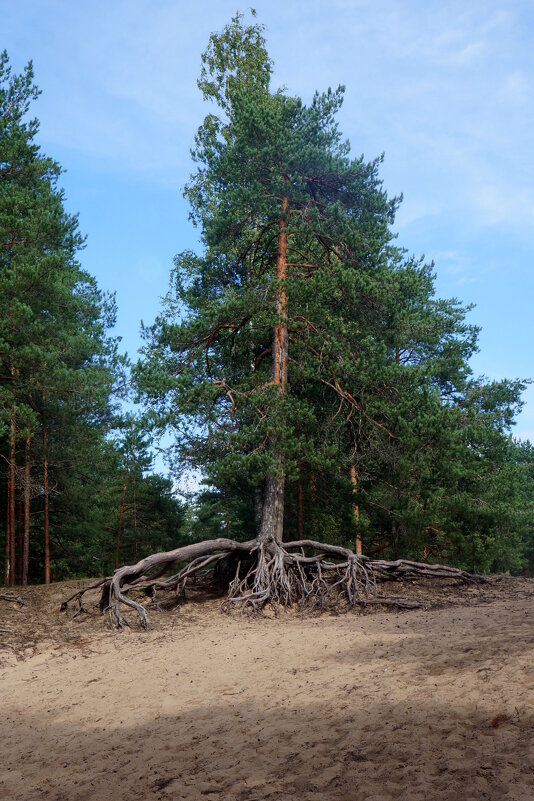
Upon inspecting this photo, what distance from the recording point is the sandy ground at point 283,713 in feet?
13.7

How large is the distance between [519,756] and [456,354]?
64.4 feet

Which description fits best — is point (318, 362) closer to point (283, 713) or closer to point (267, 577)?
point (267, 577)

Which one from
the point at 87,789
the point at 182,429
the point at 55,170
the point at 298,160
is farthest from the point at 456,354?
the point at 87,789

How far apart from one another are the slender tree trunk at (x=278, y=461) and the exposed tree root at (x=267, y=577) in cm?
55

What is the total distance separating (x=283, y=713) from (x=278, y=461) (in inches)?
307

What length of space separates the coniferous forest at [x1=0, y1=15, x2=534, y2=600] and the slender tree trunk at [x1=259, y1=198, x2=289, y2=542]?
2.1 inches

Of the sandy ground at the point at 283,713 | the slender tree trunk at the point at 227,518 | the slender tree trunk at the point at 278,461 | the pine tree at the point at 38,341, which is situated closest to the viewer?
the sandy ground at the point at 283,713

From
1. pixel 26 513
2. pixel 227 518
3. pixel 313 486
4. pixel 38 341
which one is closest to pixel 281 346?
pixel 313 486

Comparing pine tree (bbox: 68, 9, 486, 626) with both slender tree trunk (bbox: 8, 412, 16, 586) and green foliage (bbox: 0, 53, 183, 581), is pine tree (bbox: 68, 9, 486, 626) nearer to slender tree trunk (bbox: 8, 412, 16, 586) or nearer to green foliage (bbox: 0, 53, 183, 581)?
green foliage (bbox: 0, 53, 183, 581)

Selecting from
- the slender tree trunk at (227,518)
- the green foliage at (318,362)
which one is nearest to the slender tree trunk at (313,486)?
the green foliage at (318,362)

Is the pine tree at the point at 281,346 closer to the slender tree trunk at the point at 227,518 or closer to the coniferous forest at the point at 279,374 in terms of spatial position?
the coniferous forest at the point at 279,374

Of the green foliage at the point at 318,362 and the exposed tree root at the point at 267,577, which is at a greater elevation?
the green foliage at the point at 318,362

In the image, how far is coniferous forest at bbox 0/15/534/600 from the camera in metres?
13.8

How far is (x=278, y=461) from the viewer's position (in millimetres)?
13242
